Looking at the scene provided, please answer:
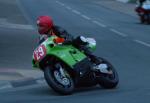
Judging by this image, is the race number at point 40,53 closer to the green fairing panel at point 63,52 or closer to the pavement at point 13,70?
the green fairing panel at point 63,52

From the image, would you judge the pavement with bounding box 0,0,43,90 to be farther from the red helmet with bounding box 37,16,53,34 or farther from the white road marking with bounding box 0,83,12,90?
the red helmet with bounding box 37,16,53,34

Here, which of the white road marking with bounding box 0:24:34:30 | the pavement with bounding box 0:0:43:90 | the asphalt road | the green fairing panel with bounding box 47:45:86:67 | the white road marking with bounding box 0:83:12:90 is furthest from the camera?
the white road marking with bounding box 0:24:34:30

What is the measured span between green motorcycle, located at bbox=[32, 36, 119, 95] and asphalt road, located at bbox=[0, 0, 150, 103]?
0.59ft

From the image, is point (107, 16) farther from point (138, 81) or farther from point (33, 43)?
point (138, 81)

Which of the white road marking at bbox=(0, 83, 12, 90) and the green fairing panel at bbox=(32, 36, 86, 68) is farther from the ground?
the green fairing panel at bbox=(32, 36, 86, 68)

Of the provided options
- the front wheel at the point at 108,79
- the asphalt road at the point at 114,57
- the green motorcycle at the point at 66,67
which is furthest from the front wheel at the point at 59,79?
the front wheel at the point at 108,79

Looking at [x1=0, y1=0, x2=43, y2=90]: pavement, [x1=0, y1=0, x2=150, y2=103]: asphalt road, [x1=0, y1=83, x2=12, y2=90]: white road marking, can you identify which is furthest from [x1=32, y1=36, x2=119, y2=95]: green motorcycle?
[x1=0, y1=0, x2=43, y2=90]: pavement

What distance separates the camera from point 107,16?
39.2 meters

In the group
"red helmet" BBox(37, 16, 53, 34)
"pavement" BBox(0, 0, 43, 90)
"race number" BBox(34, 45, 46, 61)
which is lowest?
"pavement" BBox(0, 0, 43, 90)

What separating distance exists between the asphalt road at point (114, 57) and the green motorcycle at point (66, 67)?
180 mm

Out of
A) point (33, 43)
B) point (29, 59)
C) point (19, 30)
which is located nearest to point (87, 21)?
point (19, 30)

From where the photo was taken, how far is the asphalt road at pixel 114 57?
11.5 meters

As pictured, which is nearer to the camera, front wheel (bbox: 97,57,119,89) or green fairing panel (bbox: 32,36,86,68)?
green fairing panel (bbox: 32,36,86,68)

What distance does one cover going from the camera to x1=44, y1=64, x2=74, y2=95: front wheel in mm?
11695
